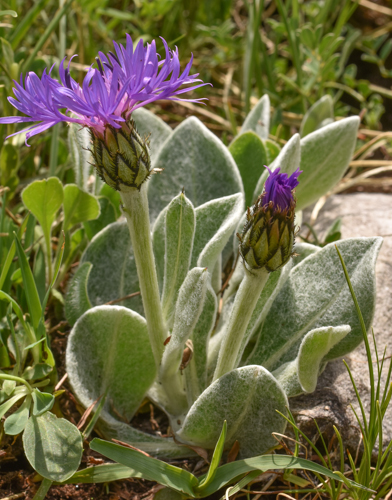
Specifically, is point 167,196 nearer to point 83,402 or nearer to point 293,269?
point 293,269

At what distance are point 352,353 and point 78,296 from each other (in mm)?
1108

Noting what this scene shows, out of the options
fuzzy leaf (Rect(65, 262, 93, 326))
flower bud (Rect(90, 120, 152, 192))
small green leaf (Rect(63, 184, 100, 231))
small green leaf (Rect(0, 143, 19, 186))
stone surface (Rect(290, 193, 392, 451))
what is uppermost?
flower bud (Rect(90, 120, 152, 192))

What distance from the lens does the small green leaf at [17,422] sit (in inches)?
59.5

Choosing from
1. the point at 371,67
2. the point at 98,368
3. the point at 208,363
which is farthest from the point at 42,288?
the point at 371,67

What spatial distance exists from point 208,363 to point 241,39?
2.70 m

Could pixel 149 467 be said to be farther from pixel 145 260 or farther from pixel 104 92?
pixel 104 92

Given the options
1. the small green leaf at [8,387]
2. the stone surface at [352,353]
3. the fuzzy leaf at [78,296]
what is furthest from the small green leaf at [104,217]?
the stone surface at [352,353]

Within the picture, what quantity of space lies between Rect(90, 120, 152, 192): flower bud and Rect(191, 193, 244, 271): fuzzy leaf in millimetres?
439

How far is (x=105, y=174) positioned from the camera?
1.29 metres

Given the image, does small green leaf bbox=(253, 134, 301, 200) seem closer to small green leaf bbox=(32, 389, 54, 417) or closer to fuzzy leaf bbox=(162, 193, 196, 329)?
fuzzy leaf bbox=(162, 193, 196, 329)

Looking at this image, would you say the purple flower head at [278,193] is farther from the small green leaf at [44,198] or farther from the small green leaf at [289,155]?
the small green leaf at [44,198]

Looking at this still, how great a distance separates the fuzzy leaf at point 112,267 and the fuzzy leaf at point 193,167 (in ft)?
0.94

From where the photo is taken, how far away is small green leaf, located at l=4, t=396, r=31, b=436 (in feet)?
4.96

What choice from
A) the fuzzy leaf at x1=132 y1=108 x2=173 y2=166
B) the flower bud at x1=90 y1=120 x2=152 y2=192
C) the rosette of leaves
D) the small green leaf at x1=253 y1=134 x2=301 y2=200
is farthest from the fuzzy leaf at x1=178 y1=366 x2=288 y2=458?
the fuzzy leaf at x1=132 y1=108 x2=173 y2=166
